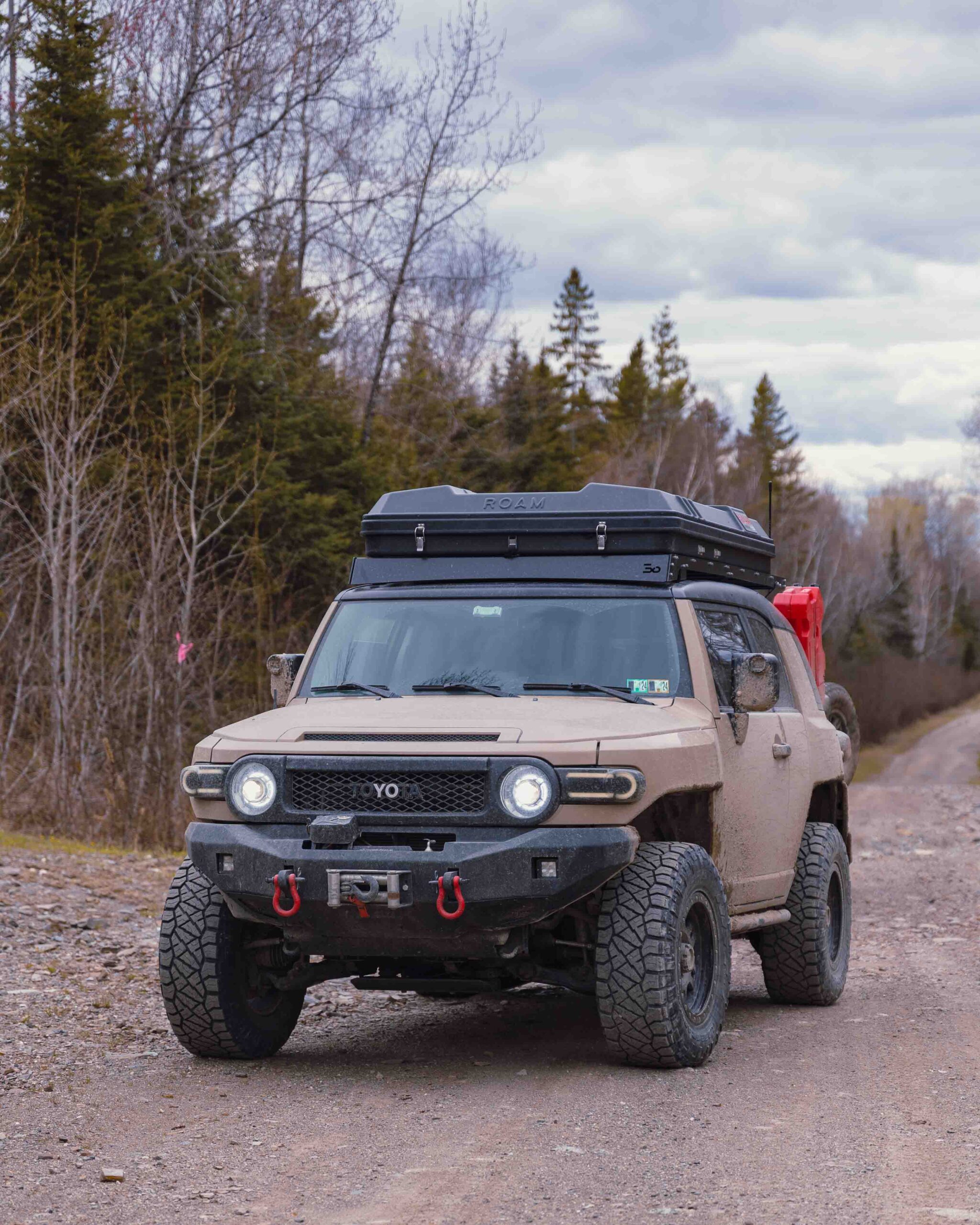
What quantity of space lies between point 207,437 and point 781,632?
1279 cm

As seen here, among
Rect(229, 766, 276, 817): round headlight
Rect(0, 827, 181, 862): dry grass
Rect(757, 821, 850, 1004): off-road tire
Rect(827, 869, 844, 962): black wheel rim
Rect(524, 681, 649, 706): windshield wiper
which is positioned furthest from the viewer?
Rect(0, 827, 181, 862): dry grass

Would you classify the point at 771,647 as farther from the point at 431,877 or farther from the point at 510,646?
the point at 431,877

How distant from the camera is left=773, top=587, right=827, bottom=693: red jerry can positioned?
10.4 metres

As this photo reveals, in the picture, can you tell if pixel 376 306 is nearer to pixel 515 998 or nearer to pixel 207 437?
pixel 207 437

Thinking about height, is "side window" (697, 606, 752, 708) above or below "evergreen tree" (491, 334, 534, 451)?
below

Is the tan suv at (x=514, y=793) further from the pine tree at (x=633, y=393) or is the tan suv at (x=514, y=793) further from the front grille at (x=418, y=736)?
the pine tree at (x=633, y=393)

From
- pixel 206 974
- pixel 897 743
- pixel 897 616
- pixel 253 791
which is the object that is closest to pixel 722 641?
pixel 253 791

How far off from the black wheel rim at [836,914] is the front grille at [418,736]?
11.3 feet

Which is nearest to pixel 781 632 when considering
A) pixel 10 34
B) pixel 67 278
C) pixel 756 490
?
pixel 67 278

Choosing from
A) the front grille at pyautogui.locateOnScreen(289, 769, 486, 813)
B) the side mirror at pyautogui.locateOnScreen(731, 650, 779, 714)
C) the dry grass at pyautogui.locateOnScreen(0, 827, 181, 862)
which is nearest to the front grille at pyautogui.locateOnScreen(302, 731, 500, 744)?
the front grille at pyautogui.locateOnScreen(289, 769, 486, 813)

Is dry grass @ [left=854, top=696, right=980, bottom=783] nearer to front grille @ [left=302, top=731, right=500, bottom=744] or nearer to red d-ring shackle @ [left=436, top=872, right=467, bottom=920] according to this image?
front grille @ [left=302, top=731, right=500, bottom=744]

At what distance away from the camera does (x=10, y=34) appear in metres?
25.1

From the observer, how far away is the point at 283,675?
25.8 ft

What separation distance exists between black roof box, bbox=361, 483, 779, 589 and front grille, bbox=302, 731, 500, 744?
1.52 meters
